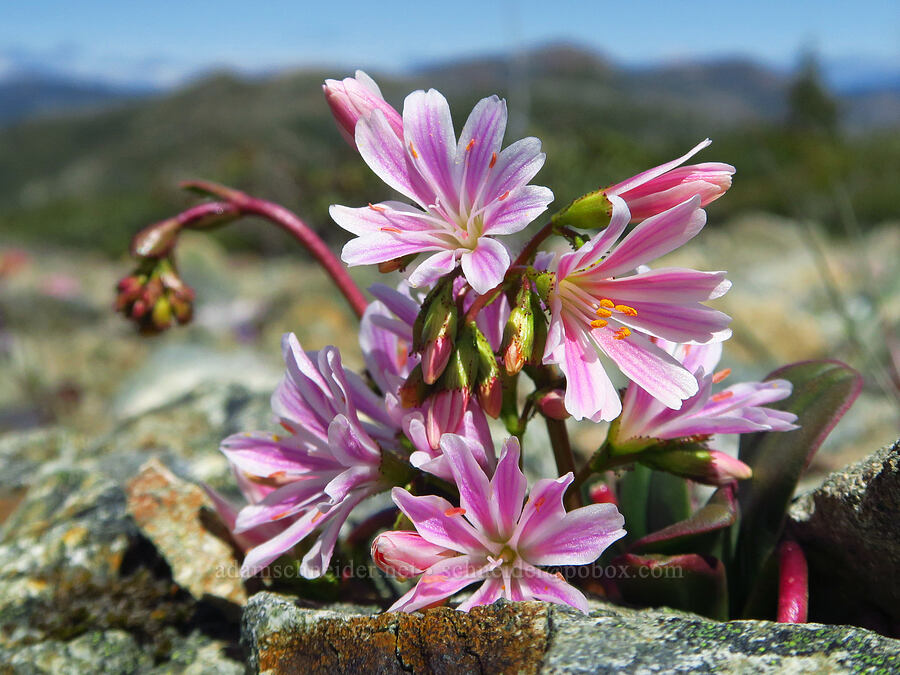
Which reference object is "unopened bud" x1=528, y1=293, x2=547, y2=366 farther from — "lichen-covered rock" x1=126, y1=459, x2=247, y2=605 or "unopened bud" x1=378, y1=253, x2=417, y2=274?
"lichen-covered rock" x1=126, y1=459, x2=247, y2=605

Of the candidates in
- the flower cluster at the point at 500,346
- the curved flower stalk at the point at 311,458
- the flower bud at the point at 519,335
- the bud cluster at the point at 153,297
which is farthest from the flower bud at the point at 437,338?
the bud cluster at the point at 153,297

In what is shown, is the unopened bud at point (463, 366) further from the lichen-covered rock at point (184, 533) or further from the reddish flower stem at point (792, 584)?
the lichen-covered rock at point (184, 533)

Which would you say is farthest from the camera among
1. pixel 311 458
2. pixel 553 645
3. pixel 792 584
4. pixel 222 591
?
pixel 222 591

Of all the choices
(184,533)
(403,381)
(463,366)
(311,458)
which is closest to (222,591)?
(184,533)

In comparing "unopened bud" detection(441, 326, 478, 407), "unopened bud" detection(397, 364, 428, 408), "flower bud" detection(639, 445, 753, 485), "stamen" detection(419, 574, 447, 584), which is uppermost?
"unopened bud" detection(441, 326, 478, 407)

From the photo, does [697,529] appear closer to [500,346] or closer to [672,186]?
[500,346]

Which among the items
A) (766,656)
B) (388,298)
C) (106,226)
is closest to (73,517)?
(388,298)

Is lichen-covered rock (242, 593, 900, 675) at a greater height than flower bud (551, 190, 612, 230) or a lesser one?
lesser

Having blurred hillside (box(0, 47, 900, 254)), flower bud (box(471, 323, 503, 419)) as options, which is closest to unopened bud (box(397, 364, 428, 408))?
flower bud (box(471, 323, 503, 419))
